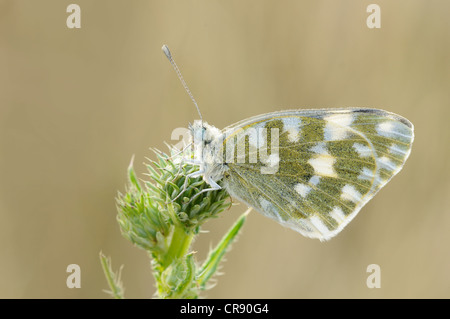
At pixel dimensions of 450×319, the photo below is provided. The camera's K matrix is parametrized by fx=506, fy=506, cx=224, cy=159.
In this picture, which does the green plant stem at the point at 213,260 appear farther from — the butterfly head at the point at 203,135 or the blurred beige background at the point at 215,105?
the blurred beige background at the point at 215,105

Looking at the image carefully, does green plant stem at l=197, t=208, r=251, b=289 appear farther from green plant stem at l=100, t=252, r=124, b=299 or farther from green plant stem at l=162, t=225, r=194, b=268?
green plant stem at l=100, t=252, r=124, b=299

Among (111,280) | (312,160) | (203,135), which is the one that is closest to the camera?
(111,280)

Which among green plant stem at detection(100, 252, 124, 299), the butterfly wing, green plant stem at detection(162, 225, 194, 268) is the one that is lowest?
green plant stem at detection(100, 252, 124, 299)

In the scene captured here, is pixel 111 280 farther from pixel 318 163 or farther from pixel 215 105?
pixel 215 105

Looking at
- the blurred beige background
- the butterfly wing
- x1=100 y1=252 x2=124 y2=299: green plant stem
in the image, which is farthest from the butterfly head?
the blurred beige background

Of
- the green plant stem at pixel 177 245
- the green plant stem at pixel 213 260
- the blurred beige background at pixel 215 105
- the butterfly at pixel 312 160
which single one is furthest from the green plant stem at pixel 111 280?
the blurred beige background at pixel 215 105

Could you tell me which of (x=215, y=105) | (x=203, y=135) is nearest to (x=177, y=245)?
(x=203, y=135)
